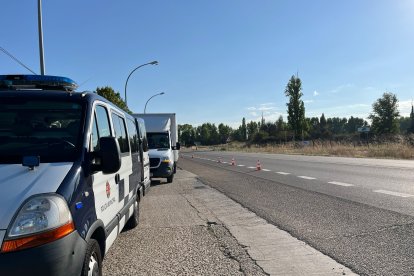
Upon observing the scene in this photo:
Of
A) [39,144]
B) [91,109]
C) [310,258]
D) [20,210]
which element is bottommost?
[310,258]

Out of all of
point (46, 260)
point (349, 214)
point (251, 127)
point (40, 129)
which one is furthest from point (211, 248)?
point (251, 127)

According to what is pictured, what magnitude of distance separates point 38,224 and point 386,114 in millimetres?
93028

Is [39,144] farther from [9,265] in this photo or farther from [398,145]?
[398,145]

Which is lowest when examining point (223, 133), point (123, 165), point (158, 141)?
point (123, 165)

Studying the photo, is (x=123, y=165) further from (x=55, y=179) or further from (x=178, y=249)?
(x=55, y=179)

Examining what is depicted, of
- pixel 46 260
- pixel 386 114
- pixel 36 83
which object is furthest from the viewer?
pixel 386 114

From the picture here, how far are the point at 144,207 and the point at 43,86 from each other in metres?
5.99

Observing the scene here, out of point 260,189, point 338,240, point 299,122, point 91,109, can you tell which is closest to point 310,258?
point 338,240

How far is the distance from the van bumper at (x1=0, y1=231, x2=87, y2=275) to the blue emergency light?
237cm

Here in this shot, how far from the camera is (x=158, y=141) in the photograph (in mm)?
18141

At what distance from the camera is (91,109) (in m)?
4.42

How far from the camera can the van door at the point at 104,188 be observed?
13.6ft

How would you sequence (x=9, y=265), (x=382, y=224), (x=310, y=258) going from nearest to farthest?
(x=9, y=265) → (x=310, y=258) → (x=382, y=224)

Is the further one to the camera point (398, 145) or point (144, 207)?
point (398, 145)
